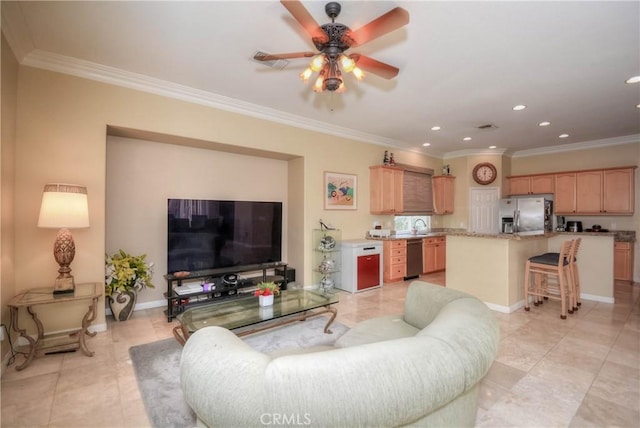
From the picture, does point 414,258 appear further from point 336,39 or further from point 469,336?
point 469,336

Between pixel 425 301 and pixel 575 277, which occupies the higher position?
pixel 425 301

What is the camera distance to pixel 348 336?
2160 mm

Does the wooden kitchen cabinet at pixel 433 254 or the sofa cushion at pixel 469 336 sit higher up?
the sofa cushion at pixel 469 336

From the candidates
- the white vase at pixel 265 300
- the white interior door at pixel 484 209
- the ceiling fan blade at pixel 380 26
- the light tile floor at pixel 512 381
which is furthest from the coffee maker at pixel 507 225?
the ceiling fan blade at pixel 380 26

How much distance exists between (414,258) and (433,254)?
693 millimetres

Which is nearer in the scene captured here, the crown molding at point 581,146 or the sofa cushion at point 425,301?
the sofa cushion at point 425,301

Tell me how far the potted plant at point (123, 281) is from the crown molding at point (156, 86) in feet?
6.35

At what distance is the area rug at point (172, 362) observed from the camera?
1.87 m

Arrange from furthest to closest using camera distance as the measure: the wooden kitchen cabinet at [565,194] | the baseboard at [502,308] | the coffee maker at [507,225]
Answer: the coffee maker at [507,225] → the wooden kitchen cabinet at [565,194] → the baseboard at [502,308]

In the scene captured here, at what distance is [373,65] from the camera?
90.4 inches

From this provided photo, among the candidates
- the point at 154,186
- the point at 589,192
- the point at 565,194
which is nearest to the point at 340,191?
the point at 154,186

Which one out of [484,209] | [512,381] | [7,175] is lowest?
[512,381]

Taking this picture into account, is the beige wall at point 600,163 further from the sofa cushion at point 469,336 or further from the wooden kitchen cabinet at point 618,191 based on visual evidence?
the sofa cushion at point 469,336

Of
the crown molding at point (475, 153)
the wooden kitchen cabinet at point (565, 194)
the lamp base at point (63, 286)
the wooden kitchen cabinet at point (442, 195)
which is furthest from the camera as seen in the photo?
the wooden kitchen cabinet at point (442, 195)
